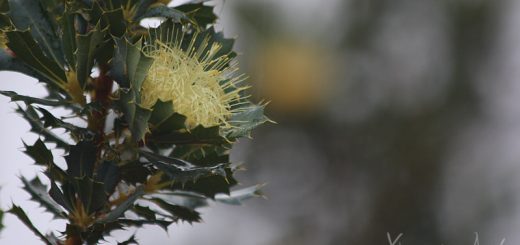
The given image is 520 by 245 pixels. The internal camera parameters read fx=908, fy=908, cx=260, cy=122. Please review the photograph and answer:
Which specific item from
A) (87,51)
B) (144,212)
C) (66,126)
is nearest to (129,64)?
(87,51)

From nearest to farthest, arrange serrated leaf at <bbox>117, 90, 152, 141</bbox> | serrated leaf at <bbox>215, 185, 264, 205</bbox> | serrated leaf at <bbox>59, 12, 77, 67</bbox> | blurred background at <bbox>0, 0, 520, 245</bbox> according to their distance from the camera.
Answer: serrated leaf at <bbox>117, 90, 152, 141</bbox>
serrated leaf at <bbox>59, 12, 77, 67</bbox>
serrated leaf at <bbox>215, 185, 264, 205</bbox>
blurred background at <bbox>0, 0, 520, 245</bbox>

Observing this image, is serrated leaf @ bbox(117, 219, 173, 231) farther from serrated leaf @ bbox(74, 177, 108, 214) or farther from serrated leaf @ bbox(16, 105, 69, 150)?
serrated leaf @ bbox(16, 105, 69, 150)

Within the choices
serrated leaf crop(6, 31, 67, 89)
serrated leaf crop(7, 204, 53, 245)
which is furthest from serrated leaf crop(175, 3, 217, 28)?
serrated leaf crop(7, 204, 53, 245)

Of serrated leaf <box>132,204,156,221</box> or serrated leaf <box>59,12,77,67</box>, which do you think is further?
serrated leaf <box>132,204,156,221</box>

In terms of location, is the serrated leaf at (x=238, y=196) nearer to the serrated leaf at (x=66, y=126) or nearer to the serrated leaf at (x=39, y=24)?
the serrated leaf at (x=66, y=126)

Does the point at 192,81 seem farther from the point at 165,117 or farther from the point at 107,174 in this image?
the point at 107,174

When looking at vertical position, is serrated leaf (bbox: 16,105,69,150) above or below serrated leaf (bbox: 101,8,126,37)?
below

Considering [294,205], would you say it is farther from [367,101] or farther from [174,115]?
[174,115]

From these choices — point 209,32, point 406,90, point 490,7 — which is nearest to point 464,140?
point 406,90
